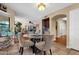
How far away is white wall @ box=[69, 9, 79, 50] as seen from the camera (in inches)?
82.2

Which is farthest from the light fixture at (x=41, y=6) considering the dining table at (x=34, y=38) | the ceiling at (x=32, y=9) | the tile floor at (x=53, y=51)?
the tile floor at (x=53, y=51)

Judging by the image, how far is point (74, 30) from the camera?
2131 millimetres

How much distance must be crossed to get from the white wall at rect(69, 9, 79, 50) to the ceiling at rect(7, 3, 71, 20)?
0.81ft

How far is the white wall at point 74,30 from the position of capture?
2.09 meters

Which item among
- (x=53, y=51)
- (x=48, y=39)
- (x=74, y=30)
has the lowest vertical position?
(x=53, y=51)

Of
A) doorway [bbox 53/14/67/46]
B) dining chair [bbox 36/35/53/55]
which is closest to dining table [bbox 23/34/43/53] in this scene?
dining chair [bbox 36/35/53/55]

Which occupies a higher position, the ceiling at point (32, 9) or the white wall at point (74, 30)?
the ceiling at point (32, 9)

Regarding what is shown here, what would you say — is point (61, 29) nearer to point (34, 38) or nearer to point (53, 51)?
point (53, 51)

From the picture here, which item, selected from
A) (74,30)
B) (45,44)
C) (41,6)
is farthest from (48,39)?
(41,6)

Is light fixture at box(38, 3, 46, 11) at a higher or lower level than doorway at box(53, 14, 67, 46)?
higher

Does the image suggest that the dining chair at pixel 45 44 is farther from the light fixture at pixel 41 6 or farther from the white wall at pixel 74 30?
the light fixture at pixel 41 6

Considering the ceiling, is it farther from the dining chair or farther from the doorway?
the dining chair

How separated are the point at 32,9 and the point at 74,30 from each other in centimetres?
94

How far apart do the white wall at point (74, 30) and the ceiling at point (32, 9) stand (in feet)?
→ 0.81
